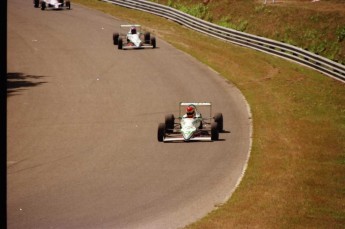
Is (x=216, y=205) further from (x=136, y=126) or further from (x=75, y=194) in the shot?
(x=136, y=126)

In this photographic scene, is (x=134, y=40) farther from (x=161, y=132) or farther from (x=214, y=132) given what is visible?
(x=214, y=132)

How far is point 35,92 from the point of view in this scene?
30.9m

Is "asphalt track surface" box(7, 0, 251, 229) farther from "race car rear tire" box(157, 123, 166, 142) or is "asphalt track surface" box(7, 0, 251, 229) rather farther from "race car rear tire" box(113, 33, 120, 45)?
"race car rear tire" box(113, 33, 120, 45)

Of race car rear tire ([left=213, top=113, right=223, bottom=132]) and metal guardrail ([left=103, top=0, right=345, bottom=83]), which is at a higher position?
metal guardrail ([left=103, top=0, right=345, bottom=83])

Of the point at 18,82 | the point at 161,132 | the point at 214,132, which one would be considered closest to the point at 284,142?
the point at 214,132

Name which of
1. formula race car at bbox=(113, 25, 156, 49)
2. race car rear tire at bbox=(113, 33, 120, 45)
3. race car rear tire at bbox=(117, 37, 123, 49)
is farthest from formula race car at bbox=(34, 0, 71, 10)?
race car rear tire at bbox=(117, 37, 123, 49)

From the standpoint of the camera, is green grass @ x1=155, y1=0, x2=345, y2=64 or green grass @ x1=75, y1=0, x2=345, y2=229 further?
green grass @ x1=155, y1=0, x2=345, y2=64

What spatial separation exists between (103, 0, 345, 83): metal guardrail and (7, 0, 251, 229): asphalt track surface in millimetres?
4073

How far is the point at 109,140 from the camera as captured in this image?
23125mm

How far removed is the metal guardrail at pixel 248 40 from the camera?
35375 mm

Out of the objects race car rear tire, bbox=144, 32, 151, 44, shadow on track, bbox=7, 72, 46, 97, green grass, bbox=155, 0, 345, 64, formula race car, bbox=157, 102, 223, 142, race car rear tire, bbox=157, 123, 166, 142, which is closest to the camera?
race car rear tire, bbox=157, 123, 166, 142

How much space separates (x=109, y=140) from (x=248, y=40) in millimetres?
20283

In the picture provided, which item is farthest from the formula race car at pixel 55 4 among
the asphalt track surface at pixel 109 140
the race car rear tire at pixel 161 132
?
the race car rear tire at pixel 161 132

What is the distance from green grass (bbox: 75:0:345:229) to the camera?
639 inches
